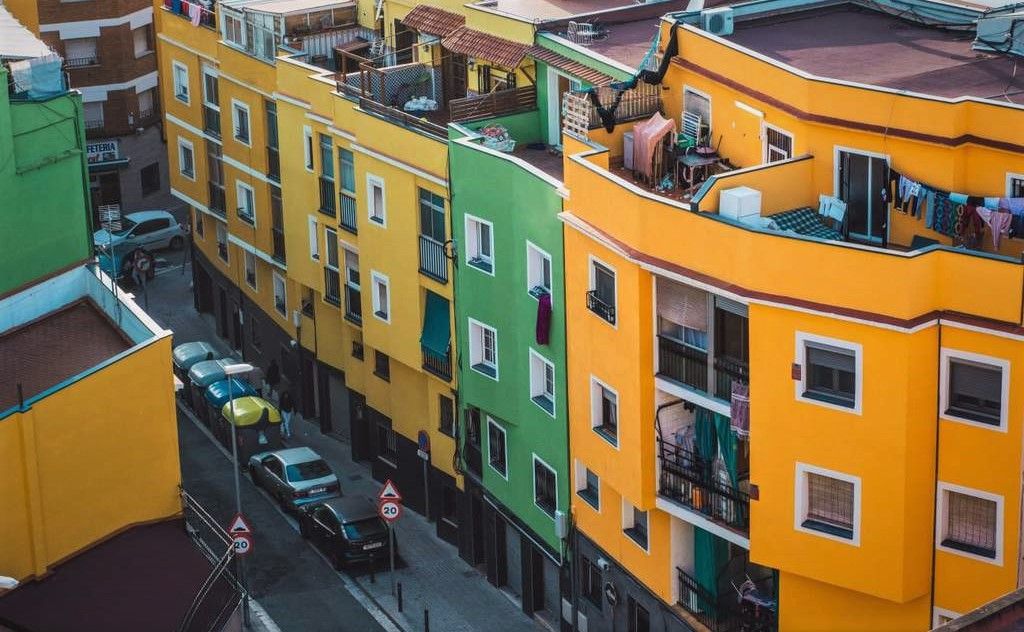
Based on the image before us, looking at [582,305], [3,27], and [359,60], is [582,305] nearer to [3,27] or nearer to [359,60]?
[359,60]

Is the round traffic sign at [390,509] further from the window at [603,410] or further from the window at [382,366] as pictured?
the window at [382,366]

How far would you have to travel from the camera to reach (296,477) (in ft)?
202

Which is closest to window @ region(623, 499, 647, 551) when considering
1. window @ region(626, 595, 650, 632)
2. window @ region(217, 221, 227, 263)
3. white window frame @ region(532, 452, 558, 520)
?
window @ region(626, 595, 650, 632)

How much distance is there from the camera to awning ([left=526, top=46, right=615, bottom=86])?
2056 inches

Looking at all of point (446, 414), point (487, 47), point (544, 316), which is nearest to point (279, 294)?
point (446, 414)

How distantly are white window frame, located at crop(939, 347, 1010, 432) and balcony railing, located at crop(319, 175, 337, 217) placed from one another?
28.2 metres

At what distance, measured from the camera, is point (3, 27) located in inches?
2286

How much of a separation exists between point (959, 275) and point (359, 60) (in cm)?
2655

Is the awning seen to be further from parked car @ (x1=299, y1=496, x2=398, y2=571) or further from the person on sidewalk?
the person on sidewalk

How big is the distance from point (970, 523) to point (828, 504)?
3.09 meters

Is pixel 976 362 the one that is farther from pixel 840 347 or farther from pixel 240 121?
→ pixel 240 121

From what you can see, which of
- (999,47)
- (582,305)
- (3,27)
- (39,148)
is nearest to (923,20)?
(999,47)

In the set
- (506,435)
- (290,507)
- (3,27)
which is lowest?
(290,507)

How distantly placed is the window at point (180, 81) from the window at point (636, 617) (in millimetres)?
34466
